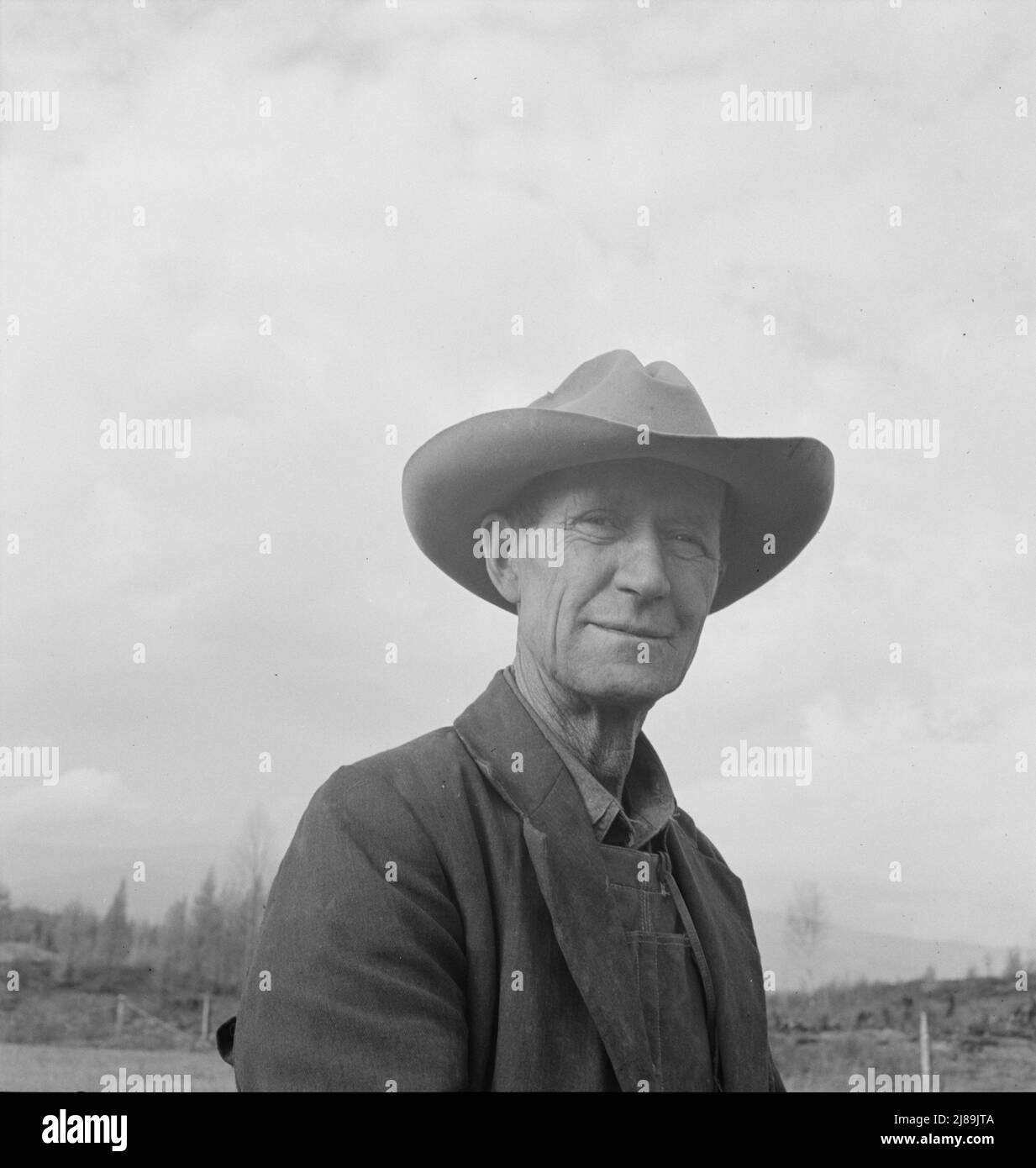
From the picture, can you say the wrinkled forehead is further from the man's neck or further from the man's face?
the man's neck

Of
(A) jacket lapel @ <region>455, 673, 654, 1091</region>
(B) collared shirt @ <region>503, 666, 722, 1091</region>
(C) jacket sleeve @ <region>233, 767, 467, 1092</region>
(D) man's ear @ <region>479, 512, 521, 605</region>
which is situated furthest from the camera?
(D) man's ear @ <region>479, 512, 521, 605</region>

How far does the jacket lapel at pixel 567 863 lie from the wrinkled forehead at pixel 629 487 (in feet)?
1.54

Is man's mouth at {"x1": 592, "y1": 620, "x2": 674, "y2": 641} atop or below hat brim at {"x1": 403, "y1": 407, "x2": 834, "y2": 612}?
below

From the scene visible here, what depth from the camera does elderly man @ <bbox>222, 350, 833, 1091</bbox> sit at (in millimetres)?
2348

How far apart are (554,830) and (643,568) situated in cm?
59

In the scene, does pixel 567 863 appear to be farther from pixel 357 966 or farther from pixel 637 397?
pixel 637 397

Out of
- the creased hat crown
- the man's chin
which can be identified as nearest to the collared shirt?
the man's chin

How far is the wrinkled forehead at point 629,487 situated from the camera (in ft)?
9.14

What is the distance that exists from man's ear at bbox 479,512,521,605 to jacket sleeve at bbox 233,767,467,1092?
0.64m

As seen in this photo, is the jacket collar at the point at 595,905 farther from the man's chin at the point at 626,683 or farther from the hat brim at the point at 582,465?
the hat brim at the point at 582,465

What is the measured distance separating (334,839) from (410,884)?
182 mm

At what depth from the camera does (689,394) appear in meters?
3.00

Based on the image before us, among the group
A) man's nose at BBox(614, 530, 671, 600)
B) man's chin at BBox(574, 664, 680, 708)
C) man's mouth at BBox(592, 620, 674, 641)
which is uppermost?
man's nose at BBox(614, 530, 671, 600)
